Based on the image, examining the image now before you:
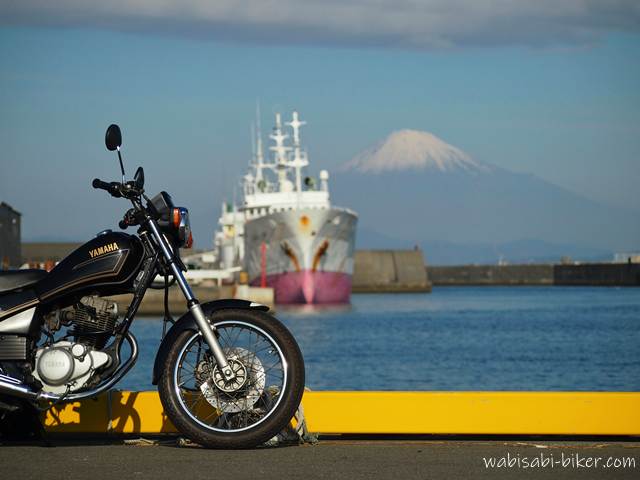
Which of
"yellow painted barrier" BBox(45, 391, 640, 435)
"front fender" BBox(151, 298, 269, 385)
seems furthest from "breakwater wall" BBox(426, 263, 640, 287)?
"front fender" BBox(151, 298, 269, 385)

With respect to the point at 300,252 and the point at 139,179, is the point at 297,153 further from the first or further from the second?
the point at 139,179

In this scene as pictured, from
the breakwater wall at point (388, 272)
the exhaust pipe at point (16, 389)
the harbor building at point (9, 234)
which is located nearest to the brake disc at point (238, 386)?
the exhaust pipe at point (16, 389)

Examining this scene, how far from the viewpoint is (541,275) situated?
134875 mm

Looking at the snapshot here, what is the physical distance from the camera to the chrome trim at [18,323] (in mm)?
6391

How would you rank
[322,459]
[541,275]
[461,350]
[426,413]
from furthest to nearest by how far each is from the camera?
[541,275] → [461,350] → [426,413] → [322,459]

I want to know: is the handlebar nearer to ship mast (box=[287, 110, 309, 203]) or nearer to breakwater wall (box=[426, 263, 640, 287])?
ship mast (box=[287, 110, 309, 203])

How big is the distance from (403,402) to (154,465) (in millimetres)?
1747

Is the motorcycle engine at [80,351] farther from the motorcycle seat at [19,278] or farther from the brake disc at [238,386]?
the brake disc at [238,386]

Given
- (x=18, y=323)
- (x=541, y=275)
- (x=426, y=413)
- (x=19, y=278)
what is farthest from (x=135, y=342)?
(x=541, y=275)

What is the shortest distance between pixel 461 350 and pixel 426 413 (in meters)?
31.7

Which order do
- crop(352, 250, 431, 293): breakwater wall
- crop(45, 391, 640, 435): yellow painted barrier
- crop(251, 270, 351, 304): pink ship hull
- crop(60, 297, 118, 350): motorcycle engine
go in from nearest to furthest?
1. crop(60, 297, 118, 350): motorcycle engine
2. crop(45, 391, 640, 435): yellow painted barrier
3. crop(251, 270, 351, 304): pink ship hull
4. crop(352, 250, 431, 293): breakwater wall

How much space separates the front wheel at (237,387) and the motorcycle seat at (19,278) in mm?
914

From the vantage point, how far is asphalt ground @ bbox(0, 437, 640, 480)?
5402 mm

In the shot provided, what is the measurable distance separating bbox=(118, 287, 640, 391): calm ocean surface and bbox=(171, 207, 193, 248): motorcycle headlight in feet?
51.0
